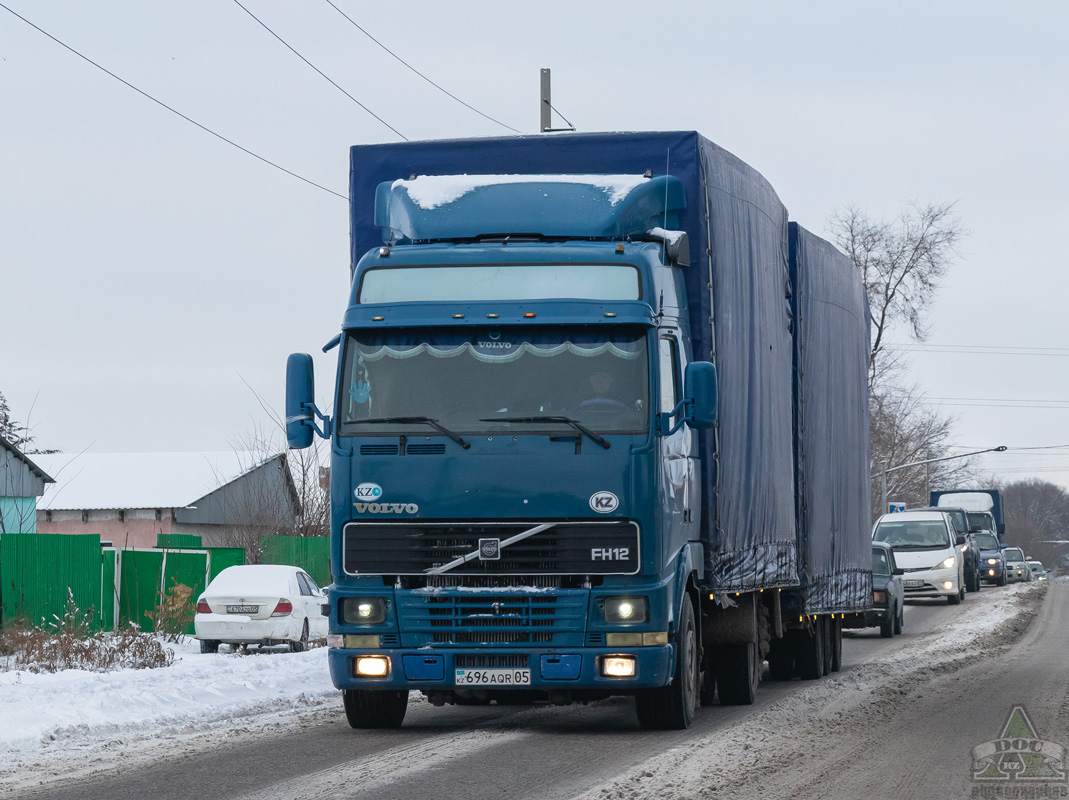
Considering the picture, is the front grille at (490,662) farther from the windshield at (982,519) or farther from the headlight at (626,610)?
the windshield at (982,519)

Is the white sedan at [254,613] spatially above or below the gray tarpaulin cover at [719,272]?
below

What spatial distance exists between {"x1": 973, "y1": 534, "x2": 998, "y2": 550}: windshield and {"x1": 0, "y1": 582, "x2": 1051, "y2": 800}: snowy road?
3653cm

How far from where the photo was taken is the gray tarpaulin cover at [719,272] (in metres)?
12.3

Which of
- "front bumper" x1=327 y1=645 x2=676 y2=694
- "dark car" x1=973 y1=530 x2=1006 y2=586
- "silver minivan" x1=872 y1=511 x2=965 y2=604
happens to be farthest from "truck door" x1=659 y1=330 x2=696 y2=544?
"dark car" x1=973 y1=530 x2=1006 y2=586

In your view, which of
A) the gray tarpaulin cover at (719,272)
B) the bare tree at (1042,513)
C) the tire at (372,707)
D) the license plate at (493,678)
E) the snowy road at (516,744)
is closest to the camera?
the snowy road at (516,744)

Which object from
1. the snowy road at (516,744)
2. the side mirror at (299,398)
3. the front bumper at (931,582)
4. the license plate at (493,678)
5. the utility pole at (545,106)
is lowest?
the snowy road at (516,744)

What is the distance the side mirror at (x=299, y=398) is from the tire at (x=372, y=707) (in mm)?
2012

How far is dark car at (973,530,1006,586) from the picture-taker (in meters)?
52.8

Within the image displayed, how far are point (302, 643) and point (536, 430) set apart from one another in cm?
1551

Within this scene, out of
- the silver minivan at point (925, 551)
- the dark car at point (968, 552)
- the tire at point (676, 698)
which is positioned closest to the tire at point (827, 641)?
the tire at point (676, 698)

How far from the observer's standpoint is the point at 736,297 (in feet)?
42.4

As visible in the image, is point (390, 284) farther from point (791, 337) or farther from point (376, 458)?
point (791, 337)

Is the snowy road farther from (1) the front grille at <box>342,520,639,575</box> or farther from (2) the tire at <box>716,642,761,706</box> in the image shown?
(1) the front grille at <box>342,520,639,575</box>

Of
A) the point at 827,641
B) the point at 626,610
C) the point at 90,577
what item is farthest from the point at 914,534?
the point at 626,610
